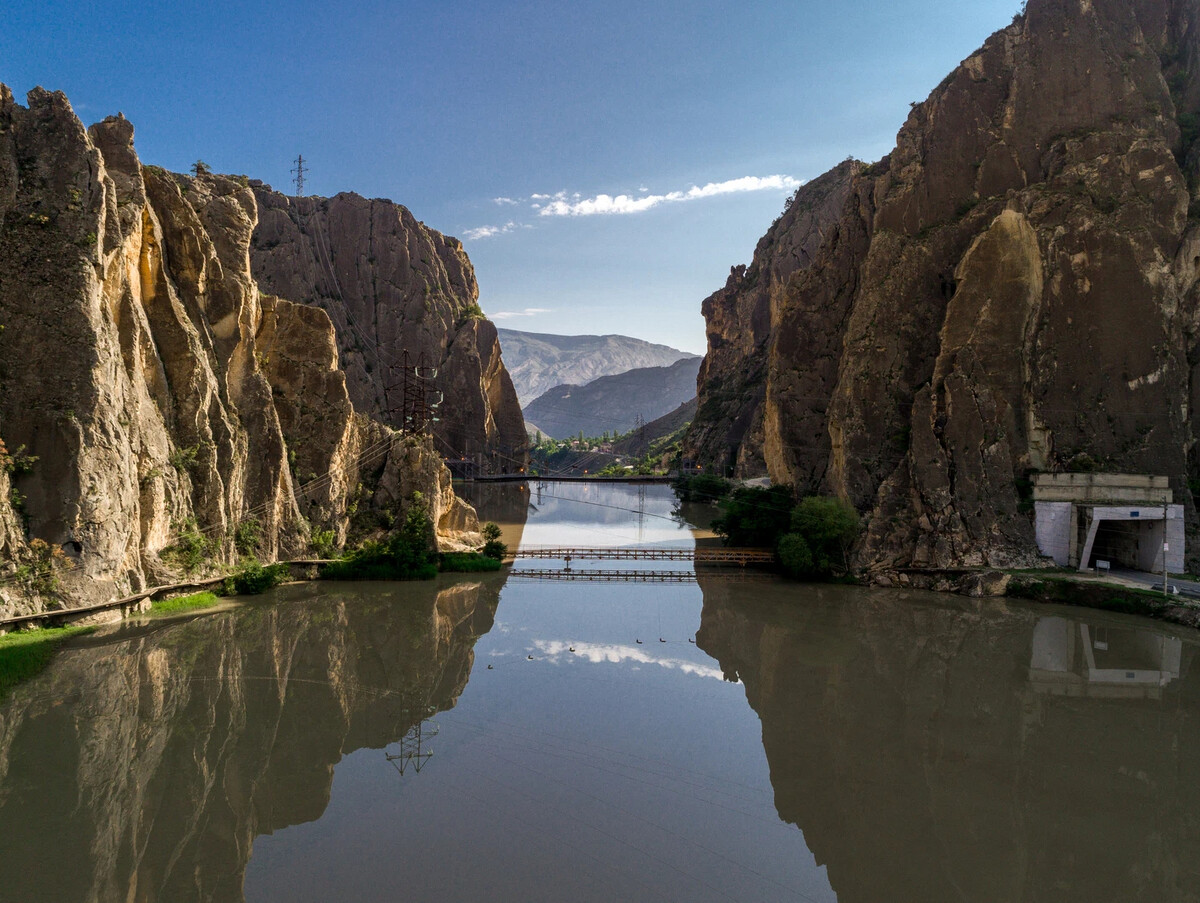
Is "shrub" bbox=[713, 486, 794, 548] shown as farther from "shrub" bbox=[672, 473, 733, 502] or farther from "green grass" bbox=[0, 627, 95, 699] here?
"green grass" bbox=[0, 627, 95, 699]

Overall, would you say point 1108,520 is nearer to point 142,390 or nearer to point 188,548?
point 188,548

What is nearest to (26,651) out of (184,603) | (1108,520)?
(184,603)

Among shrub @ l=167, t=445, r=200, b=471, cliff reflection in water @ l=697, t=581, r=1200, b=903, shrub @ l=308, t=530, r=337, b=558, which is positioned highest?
shrub @ l=167, t=445, r=200, b=471

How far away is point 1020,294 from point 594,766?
119ft

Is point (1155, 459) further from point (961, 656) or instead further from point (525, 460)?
point (525, 460)

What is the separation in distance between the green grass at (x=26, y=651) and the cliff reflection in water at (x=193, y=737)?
53 cm

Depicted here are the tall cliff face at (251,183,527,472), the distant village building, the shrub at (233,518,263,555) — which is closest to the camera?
the shrub at (233,518,263,555)

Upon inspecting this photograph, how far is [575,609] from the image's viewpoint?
105 feet

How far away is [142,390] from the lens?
29156 millimetres

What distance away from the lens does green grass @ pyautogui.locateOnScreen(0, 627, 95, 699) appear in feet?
63.2

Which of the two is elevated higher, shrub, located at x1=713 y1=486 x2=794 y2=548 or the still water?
shrub, located at x1=713 y1=486 x2=794 y2=548

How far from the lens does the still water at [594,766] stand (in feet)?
39.7

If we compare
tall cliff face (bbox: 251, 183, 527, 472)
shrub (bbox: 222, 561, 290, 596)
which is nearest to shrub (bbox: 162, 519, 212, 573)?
shrub (bbox: 222, 561, 290, 596)

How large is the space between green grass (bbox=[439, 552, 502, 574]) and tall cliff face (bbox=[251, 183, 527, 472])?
4706 cm
